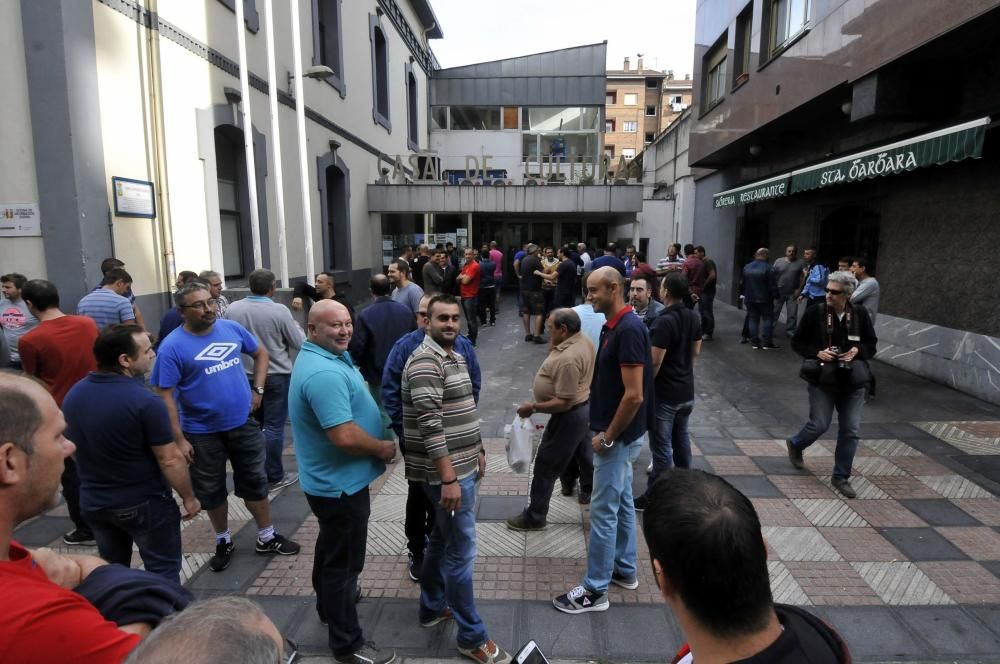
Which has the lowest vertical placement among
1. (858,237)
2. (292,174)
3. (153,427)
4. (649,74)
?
(153,427)

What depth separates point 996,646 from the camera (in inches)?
114

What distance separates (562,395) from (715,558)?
253 centimetres

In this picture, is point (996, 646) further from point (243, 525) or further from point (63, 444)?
point (243, 525)

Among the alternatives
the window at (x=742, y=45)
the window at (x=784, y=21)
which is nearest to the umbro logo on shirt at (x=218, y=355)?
the window at (x=784, y=21)

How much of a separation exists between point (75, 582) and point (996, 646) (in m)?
3.99

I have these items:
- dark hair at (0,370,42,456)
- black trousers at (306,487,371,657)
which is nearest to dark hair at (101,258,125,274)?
black trousers at (306,487,371,657)

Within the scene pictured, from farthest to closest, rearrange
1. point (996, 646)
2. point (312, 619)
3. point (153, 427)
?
point (312, 619)
point (996, 646)
point (153, 427)

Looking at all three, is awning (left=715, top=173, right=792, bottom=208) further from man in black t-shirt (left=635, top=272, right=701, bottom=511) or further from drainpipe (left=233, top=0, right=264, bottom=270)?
drainpipe (left=233, top=0, right=264, bottom=270)

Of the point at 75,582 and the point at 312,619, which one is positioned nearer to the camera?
the point at 75,582

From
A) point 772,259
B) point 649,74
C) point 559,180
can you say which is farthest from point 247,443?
point 649,74

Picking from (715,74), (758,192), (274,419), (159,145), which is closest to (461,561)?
(274,419)

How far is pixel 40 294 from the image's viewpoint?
158 inches

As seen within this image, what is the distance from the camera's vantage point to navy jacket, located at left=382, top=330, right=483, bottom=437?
3.34 meters

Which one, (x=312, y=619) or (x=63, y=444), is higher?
(x=63, y=444)
